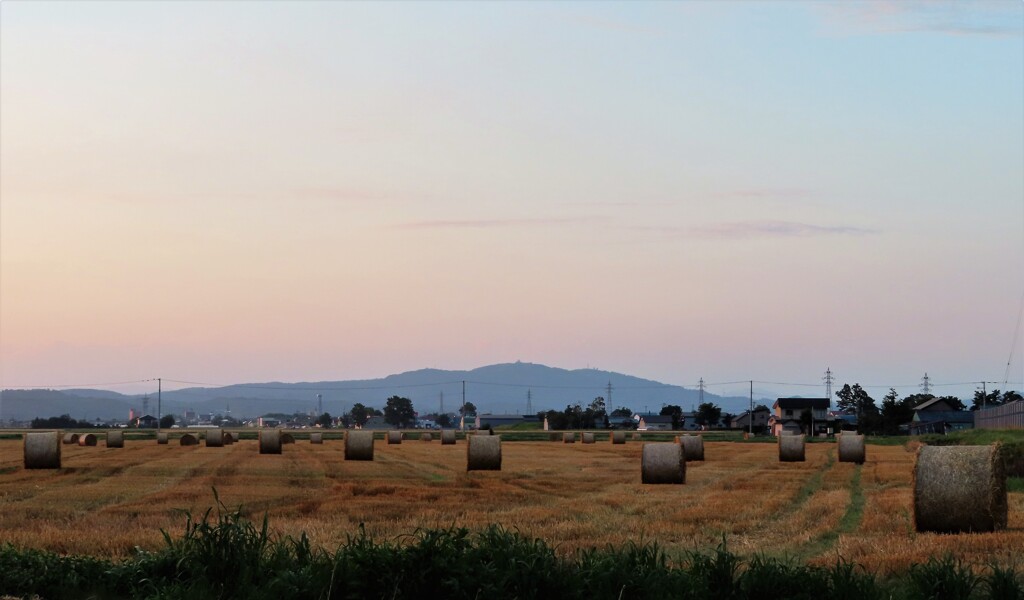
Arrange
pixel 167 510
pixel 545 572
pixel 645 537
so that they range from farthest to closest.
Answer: pixel 167 510
pixel 645 537
pixel 545 572

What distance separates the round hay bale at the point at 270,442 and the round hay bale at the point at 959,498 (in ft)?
139

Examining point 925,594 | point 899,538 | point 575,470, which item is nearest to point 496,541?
point 925,594

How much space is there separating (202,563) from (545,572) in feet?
12.5

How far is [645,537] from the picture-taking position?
20469 mm

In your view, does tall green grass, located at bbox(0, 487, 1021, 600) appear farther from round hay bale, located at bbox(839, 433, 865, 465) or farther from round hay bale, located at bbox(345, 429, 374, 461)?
round hay bale, located at bbox(839, 433, 865, 465)

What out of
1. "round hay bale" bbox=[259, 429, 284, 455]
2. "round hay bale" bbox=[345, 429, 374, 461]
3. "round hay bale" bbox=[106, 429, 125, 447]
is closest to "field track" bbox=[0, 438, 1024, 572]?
"round hay bale" bbox=[345, 429, 374, 461]

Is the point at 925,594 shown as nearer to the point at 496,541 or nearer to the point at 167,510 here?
the point at 496,541

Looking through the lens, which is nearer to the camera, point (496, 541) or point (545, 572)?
point (545, 572)

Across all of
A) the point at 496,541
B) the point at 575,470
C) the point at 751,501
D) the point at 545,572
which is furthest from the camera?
the point at 575,470

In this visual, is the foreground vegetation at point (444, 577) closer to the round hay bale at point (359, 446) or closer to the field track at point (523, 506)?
the field track at point (523, 506)

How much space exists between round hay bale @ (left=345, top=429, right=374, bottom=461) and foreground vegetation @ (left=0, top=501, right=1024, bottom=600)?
126 feet

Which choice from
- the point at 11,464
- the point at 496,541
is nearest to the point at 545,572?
the point at 496,541

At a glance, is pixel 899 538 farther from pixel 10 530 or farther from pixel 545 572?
pixel 10 530

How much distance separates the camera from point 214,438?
73.6 metres
